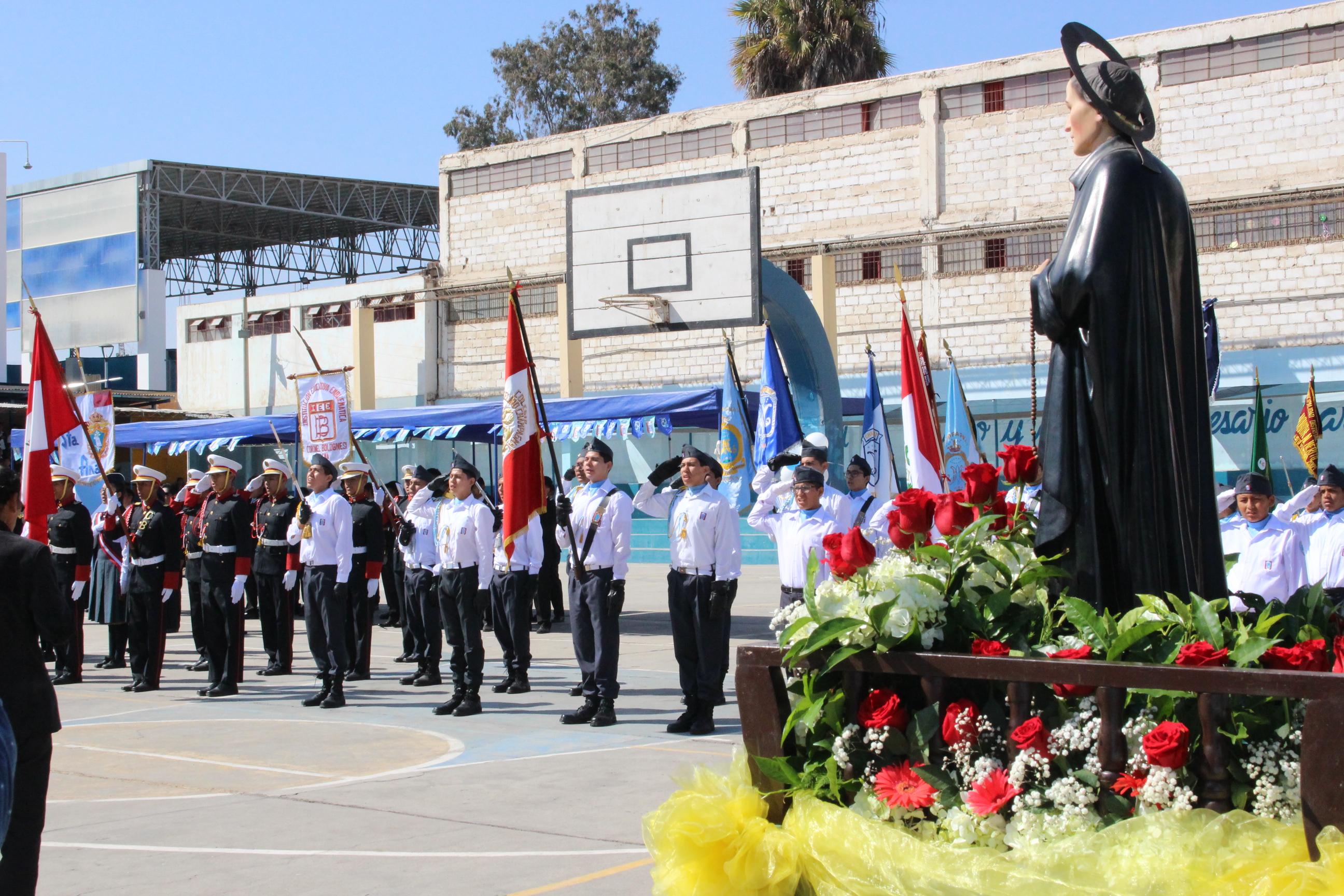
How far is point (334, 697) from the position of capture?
10195 millimetres

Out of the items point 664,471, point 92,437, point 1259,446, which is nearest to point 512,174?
point 92,437

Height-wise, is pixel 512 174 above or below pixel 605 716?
above

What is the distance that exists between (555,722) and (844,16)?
2796cm

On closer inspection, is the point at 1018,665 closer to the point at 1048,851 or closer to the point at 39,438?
the point at 1048,851

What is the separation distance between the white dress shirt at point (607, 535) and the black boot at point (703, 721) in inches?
A: 46.4

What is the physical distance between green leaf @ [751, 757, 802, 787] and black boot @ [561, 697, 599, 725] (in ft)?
18.4

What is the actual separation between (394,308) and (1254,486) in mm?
29860

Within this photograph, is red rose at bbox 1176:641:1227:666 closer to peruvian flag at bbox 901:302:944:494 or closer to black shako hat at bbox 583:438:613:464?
black shako hat at bbox 583:438:613:464

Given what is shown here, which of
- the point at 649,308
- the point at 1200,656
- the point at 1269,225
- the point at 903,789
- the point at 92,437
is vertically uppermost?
the point at 1269,225

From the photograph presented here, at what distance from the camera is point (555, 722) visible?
30.4 feet

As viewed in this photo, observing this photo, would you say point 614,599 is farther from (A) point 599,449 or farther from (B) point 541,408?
(B) point 541,408

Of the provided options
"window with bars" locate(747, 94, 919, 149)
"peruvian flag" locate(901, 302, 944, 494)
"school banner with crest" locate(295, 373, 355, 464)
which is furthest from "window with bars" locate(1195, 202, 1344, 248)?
"school banner with crest" locate(295, 373, 355, 464)

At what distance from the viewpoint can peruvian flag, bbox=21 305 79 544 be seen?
35.2ft

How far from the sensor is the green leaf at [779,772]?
3682 mm
